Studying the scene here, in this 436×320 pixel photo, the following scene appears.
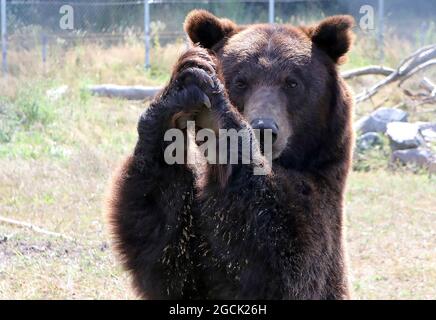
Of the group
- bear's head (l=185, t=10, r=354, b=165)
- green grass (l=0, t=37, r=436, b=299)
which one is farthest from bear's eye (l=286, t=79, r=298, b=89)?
green grass (l=0, t=37, r=436, b=299)

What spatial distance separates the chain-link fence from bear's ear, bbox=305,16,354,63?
1164cm

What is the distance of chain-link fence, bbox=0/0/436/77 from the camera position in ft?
56.4

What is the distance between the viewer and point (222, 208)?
11.4 feet

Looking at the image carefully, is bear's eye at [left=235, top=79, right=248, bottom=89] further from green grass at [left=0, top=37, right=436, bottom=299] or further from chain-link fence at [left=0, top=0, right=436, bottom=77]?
chain-link fence at [left=0, top=0, right=436, bottom=77]

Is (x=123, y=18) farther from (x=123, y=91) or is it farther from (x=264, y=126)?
(x=264, y=126)

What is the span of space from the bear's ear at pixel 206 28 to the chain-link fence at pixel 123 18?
11.7 m

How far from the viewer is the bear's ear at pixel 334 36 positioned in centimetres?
427

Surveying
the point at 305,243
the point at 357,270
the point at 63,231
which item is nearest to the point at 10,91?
the point at 63,231

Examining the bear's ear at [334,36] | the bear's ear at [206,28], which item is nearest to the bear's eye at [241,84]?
the bear's ear at [206,28]

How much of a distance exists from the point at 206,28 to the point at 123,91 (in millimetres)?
10423

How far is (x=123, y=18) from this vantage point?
19.2 meters

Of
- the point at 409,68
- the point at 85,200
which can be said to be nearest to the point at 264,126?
the point at 85,200

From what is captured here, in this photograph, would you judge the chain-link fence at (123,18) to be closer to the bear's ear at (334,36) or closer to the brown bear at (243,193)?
the bear's ear at (334,36)
